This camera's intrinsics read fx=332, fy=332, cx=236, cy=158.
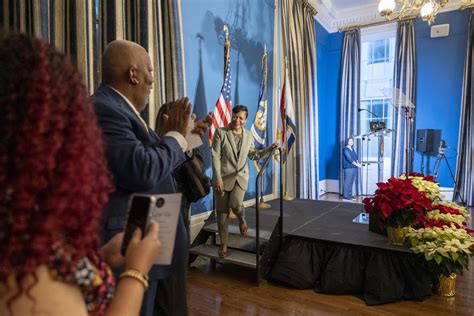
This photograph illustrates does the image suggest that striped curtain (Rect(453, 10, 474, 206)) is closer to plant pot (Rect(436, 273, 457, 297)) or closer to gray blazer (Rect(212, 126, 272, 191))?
plant pot (Rect(436, 273, 457, 297))

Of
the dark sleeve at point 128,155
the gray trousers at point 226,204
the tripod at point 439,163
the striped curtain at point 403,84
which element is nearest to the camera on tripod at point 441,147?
the tripod at point 439,163

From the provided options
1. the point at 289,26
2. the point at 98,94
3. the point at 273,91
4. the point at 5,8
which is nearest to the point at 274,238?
the point at 98,94

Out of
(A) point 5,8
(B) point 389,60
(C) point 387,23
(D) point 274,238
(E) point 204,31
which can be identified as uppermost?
(C) point 387,23

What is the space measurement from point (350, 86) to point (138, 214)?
25.2 ft

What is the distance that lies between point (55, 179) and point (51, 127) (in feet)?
0.27

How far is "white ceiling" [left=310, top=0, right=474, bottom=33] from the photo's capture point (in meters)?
7.22

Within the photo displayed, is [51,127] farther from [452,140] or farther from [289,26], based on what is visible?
[452,140]

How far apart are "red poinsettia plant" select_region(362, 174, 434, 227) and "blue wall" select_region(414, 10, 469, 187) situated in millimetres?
4809

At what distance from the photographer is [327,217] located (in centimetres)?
381

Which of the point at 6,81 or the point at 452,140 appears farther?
the point at 452,140

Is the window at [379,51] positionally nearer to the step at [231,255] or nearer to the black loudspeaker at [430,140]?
the black loudspeaker at [430,140]

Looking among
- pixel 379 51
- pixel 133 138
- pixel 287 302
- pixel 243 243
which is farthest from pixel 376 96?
pixel 133 138

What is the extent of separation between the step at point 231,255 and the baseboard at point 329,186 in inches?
196

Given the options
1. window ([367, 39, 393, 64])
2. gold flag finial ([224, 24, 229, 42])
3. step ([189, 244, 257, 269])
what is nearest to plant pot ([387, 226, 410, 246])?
step ([189, 244, 257, 269])
